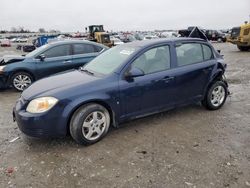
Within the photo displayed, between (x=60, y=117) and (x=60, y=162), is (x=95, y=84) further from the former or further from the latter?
(x=60, y=162)

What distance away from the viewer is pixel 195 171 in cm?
315

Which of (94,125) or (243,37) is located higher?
(243,37)

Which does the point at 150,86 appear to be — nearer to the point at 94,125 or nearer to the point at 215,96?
the point at 94,125

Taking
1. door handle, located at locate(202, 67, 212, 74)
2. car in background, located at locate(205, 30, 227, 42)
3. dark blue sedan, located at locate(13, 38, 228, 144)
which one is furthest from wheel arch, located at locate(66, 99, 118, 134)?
car in background, located at locate(205, 30, 227, 42)

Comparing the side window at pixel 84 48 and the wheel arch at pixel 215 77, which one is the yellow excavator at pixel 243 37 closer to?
the side window at pixel 84 48

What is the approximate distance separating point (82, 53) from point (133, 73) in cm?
428

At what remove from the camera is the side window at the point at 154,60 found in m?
4.27

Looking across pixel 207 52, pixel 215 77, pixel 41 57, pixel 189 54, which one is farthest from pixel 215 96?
pixel 41 57

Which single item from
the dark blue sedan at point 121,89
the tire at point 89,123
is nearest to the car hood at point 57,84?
the dark blue sedan at point 121,89

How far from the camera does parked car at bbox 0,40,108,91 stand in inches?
289

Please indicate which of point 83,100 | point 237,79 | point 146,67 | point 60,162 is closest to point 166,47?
point 146,67

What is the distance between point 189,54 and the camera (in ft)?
16.0

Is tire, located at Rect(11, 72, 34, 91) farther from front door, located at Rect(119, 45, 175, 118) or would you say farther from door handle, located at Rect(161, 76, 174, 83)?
door handle, located at Rect(161, 76, 174, 83)

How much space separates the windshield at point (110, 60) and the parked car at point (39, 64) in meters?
2.71
